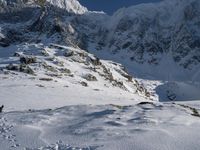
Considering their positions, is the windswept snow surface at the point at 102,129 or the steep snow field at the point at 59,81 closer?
the windswept snow surface at the point at 102,129

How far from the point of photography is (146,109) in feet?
101

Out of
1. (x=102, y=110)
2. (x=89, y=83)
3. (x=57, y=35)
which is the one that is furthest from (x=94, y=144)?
(x=57, y=35)

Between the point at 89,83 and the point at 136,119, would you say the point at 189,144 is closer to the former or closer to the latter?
the point at 136,119

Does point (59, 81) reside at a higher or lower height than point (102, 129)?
higher

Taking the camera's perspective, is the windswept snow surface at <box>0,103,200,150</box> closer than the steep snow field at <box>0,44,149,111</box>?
Yes

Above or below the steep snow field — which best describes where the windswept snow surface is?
below

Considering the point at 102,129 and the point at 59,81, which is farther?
the point at 59,81

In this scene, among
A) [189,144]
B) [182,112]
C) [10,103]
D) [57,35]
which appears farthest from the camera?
[57,35]

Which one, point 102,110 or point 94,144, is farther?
point 102,110

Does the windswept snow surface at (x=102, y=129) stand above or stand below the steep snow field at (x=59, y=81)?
below

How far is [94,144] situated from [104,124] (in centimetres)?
440

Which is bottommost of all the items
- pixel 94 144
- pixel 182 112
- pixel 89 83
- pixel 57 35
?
pixel 94 144

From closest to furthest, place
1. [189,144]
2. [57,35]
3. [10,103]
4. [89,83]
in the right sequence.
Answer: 1. [189,144]
2. [10,103]
3. [89,83]
4. [57,35]

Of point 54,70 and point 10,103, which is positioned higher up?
point 54,70
